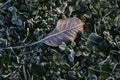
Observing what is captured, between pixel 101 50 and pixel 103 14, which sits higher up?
pixel 103 14

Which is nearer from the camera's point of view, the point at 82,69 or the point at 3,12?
the point at 82,69

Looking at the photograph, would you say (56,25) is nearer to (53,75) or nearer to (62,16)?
(62,16)

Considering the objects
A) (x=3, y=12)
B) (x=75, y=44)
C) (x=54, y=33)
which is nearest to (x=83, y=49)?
(x=75, y=44)

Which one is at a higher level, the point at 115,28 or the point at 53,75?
the point at 115,28

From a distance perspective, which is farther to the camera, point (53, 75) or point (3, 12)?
point (3, 12)

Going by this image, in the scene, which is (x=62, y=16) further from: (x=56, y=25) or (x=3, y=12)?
(x=3, y=12)

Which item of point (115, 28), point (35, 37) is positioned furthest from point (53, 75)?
point (115, 28)

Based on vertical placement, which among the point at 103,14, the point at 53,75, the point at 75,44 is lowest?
the point at 53,75
